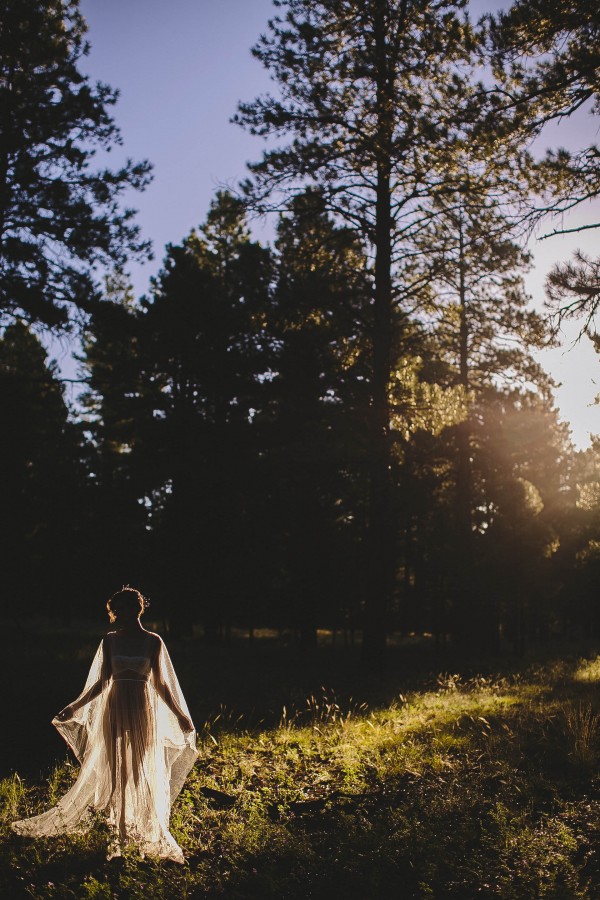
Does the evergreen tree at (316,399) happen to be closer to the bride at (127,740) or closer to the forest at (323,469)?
the forest at (323,469)

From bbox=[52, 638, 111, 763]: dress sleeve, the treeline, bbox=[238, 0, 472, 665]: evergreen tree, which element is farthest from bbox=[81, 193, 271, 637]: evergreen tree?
bbox=[52, 638, 111, 763]: dress sleeve

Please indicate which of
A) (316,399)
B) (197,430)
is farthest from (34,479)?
(316,399)

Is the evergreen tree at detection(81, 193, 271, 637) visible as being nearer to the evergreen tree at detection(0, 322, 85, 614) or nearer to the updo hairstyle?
the evergreen tree at detection(0, 322, 85, 614)

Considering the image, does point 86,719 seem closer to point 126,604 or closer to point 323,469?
point 126,604

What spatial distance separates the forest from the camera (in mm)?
5434

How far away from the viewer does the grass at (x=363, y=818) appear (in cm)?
453

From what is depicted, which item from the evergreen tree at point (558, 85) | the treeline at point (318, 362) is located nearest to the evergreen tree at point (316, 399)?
the treeline at point (318, 362)

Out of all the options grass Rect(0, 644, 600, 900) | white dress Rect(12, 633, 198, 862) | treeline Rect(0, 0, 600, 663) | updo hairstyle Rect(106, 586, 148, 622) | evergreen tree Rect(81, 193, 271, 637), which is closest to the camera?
grass Rect(0, 644, 600, 900)

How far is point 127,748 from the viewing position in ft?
17.9

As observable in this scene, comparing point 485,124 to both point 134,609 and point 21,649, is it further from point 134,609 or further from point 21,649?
point 21,649

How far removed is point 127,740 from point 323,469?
48.2ft

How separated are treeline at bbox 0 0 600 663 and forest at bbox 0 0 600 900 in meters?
0.09

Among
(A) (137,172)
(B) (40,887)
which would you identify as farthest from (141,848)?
(A) (137,172)

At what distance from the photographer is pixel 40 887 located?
14.8 ft
